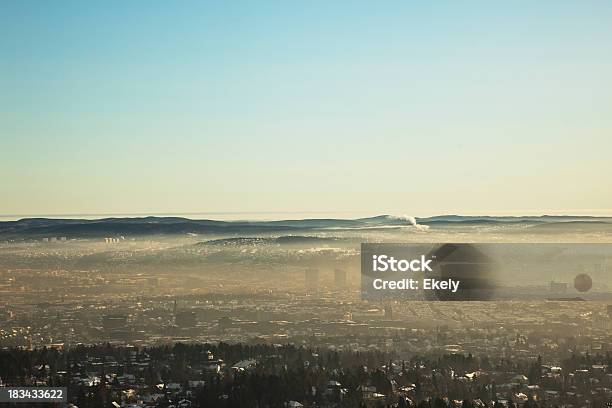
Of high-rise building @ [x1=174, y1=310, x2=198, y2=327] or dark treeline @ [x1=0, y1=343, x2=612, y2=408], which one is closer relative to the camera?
dark treeline @ [x1=0, y1=343, x2=612, y2=408]

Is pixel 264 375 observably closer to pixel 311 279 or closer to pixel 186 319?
pixel 311 279

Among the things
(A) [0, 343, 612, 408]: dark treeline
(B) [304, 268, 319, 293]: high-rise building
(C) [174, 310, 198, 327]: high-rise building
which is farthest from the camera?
(C) [174, 310, 198, 327]: high-rise building

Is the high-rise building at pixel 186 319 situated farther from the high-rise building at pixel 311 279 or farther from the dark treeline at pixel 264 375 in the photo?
the high-rise building at pixel 311 279

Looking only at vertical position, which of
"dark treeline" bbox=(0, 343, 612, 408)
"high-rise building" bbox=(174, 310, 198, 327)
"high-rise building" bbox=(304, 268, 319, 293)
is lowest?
"dark treeline" bbox=(0, 343, 612, 408)

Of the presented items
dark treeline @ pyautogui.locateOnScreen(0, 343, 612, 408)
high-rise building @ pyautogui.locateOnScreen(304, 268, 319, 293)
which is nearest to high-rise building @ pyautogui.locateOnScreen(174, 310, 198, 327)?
dark treeline @ pyautogui.locateOnScreen(0, 343, 612, 408)

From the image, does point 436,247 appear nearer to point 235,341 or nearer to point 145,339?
point 235,341

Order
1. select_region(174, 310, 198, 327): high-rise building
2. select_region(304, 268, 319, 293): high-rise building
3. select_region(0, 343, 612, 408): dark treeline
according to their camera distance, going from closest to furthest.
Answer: select_region(0, 343, 612, 408): dark treeline → select_region(304, 268, 319, 293): high-rise building → select_region(174, 310, 198, 327): high-rise building

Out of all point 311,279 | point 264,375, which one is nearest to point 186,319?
point 311,279

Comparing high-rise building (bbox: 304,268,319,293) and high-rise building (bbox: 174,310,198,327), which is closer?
high-rise building (bbox: 304,268,319,293)

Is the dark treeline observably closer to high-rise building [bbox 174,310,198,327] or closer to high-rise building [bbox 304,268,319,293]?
high-rise building [bbox 174,310,198,327]

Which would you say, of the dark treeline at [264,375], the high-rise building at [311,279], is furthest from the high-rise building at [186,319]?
the high-rise building at [311,279]

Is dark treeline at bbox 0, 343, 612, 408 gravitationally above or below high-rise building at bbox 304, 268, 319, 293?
below
